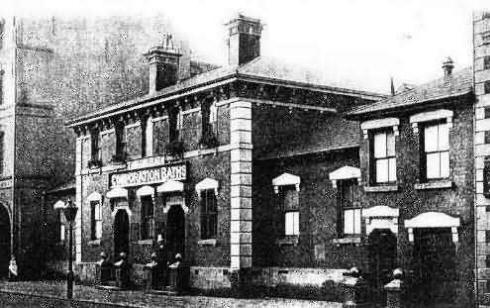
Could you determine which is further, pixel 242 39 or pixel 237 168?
pixel 242 39

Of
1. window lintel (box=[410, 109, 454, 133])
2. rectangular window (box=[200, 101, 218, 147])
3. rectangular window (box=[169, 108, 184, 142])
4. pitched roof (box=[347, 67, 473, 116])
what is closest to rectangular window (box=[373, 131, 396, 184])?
pitched roof (box=[347, 67, 473, 116])

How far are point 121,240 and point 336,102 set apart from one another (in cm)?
1007

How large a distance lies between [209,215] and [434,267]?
9.15 m

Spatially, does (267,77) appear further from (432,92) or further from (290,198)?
(432,92)

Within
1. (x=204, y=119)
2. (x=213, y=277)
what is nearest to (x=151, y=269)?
(x=213, y=277)

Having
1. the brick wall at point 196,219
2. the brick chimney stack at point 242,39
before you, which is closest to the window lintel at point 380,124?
the brick wall at point 196,219

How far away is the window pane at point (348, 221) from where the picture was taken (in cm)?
2216

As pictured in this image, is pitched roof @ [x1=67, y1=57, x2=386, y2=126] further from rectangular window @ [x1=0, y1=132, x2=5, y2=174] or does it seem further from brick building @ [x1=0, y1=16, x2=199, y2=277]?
rectangular window @ [x1=0, y1=132, x2=5, y2=174]

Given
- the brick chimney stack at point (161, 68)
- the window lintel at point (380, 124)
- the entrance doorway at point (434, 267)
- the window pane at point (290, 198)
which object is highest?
the brick chimney stack at point (161, 68)

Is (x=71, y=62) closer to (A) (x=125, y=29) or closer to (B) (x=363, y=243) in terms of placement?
(A) (x=125, y=29)

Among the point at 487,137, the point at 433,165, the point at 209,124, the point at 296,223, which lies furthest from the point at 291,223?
the point at 487,137

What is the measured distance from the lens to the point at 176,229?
28.4m

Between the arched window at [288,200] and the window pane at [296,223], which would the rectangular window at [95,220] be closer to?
the arched window at [288,200]

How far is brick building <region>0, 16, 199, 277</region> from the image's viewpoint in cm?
3775
